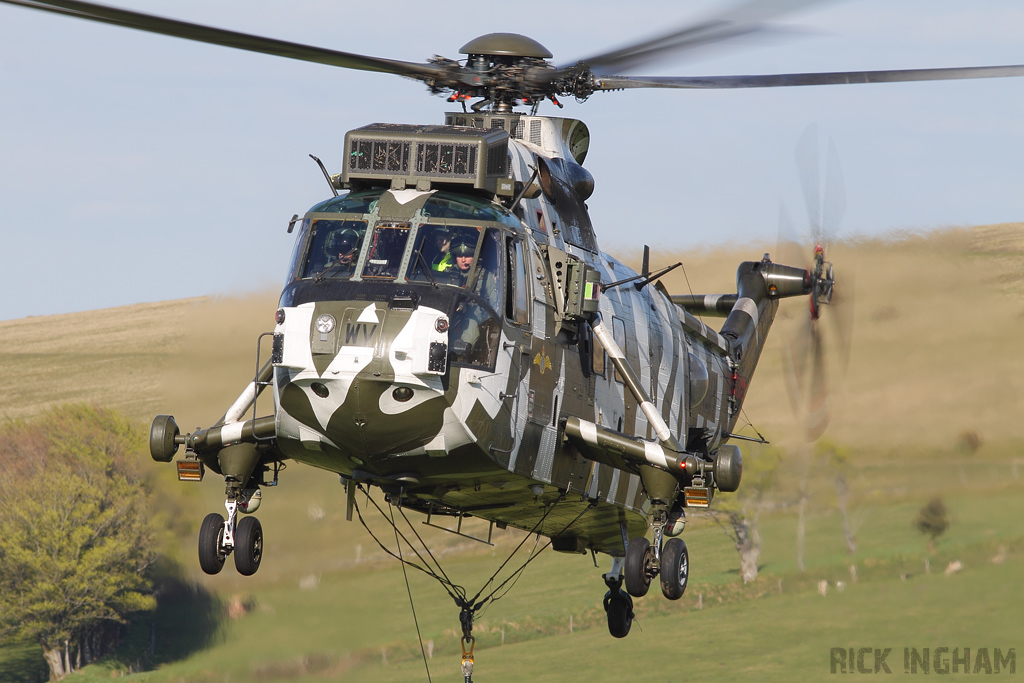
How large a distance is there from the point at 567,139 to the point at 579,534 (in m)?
5.39

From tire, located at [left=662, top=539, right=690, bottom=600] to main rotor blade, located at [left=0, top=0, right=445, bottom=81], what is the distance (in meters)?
6.49

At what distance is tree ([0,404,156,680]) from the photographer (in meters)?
51.2

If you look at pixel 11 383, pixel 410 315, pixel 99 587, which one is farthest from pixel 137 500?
pixel 410 315

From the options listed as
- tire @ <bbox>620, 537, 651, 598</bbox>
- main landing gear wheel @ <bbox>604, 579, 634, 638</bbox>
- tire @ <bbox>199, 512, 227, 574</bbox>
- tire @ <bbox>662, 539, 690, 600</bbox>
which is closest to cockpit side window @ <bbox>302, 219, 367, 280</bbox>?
tire @ <bbox>199, 512, 227, 574</bbox>

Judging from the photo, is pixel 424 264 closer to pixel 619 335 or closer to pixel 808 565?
pixel 619 335

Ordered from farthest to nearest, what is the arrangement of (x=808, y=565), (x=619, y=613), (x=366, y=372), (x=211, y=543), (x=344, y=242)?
(x=808, y=565), (x=619, y=613), (x=211, y=543), (x=344, y=242), (x=366, y=372)

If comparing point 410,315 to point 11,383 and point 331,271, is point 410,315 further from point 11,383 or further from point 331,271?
point 11,383

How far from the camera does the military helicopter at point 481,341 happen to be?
1341 centimetres

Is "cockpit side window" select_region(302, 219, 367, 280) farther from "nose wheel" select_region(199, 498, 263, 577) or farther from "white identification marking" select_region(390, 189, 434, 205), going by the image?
"nose wheel" select_region(199, 498, 263, 577)

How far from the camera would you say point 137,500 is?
51281 millimetres

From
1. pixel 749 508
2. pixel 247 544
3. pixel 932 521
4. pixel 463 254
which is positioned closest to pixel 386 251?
pixel 463 254

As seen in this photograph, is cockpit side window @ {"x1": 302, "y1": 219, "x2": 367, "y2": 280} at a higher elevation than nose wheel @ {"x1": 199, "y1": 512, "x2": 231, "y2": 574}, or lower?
higher

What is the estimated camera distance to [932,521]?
45125mm

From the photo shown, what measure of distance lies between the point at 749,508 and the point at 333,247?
39.1 metres
